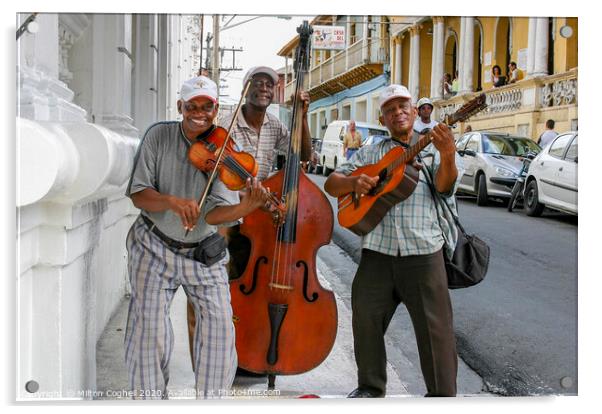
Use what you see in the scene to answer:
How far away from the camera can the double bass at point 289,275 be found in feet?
10.4

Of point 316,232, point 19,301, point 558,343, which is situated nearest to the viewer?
point 19,301

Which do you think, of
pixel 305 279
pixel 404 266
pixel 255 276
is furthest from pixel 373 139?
pixel 255 276

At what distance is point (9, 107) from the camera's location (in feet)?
10.5

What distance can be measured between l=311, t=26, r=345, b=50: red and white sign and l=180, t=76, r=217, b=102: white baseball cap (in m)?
0.58

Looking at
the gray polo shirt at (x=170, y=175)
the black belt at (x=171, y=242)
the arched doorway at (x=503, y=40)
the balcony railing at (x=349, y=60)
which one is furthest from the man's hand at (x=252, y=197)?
the arched doorway at (x=503, y=40)

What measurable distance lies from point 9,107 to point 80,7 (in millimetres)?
555

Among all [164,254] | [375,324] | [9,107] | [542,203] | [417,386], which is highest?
[9,107]

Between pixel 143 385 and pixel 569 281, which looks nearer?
pixel 143 385

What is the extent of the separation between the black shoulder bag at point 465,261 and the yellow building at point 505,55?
55 centimetres

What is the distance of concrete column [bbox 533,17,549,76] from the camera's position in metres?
3.48

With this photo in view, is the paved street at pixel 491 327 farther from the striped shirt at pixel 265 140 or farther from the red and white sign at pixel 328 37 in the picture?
the red and white sign at pixel 328 37

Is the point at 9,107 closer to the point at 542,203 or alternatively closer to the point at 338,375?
the point at 338,375

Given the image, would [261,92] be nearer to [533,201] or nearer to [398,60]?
[398,60]
